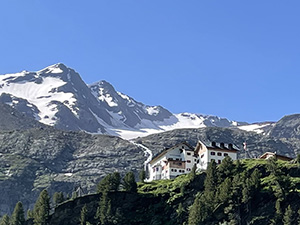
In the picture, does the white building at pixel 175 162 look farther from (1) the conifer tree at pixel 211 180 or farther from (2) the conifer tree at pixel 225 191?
(2) the conifer tree at pixel 225 191

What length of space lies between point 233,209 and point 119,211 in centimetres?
2914

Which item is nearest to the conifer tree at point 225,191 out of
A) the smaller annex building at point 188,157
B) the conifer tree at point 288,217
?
the conifer tree at point 288,217

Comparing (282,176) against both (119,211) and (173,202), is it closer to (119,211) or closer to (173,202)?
(173,202)

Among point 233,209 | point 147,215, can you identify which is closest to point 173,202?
point 147,215

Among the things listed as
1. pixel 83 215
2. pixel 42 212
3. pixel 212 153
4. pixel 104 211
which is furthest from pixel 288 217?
pixel 42 212

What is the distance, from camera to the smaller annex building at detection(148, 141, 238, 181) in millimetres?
164250

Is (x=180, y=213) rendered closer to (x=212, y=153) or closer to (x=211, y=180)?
(x=211, y=180)

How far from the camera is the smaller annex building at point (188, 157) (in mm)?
164250

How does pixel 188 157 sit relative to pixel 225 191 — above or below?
above

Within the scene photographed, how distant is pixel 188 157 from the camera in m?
174

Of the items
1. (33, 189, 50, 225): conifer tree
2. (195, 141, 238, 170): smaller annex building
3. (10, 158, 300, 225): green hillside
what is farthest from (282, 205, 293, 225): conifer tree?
(33, 189, 50, 225): conifer tree

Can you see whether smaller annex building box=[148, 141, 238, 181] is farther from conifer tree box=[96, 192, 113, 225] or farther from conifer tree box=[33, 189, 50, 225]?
conifer tree box=[33, 189, 50, 225]

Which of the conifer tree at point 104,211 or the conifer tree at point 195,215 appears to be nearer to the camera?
the conifer tree at point 195,215

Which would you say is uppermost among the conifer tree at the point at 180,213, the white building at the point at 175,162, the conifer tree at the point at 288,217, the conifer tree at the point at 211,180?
the white building at the point at 175,162
